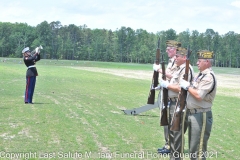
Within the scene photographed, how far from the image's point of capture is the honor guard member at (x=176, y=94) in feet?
22.2

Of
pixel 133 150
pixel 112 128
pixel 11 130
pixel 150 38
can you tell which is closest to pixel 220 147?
pixel 133 150

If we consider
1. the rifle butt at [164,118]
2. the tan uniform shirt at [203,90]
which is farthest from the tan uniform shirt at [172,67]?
the tan uniform shirt at [203,90]

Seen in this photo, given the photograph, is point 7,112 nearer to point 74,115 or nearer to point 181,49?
point 74,115

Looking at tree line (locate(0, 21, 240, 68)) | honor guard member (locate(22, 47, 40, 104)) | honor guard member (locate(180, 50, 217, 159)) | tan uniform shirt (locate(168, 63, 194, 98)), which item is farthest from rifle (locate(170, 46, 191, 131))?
tree line (locate(0, 21, 240, 68))

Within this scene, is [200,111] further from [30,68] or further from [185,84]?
[30,68]

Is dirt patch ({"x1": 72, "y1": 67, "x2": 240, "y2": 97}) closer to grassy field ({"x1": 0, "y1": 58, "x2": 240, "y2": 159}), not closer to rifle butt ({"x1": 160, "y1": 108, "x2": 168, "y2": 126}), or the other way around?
grassy field ({"x1": 0, "y1": 58, "x2": 240, "y2": 159})

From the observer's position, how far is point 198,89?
6.22 m

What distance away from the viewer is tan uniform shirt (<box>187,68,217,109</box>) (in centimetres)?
617

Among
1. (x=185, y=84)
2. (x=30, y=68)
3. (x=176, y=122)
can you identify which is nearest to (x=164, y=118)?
(x=176, y=122)

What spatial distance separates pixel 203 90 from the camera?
615cm

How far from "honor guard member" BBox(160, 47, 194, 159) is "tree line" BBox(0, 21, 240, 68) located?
412 ft

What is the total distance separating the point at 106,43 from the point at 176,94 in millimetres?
143848

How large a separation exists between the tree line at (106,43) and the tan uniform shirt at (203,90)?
4986 inches

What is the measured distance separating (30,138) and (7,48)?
12960 cm
